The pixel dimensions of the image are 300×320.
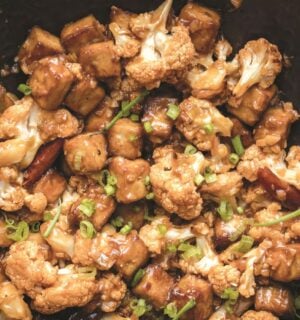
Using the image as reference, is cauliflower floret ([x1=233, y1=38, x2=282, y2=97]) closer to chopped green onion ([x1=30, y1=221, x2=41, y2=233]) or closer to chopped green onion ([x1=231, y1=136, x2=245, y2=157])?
chopped green onion ([x1=231, y1=136, x2=245, y2=157])

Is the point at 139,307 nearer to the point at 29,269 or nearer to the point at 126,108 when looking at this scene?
the point at 29,269

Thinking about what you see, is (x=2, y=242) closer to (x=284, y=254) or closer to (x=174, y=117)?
(x=174, y=117)

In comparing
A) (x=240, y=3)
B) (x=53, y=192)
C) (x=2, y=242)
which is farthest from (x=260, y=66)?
(x=2, y=242)

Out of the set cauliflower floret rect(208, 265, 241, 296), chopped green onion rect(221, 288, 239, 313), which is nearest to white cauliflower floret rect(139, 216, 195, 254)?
cauliflower floret rect(208, 265, 241, 296)

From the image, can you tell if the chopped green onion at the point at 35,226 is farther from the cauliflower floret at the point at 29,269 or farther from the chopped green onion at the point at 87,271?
the chopped green onion at the point at 87,271

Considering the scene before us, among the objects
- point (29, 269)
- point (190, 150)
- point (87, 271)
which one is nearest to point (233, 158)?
point (190, 150)

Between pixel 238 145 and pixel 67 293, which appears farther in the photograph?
pixel 238 145
